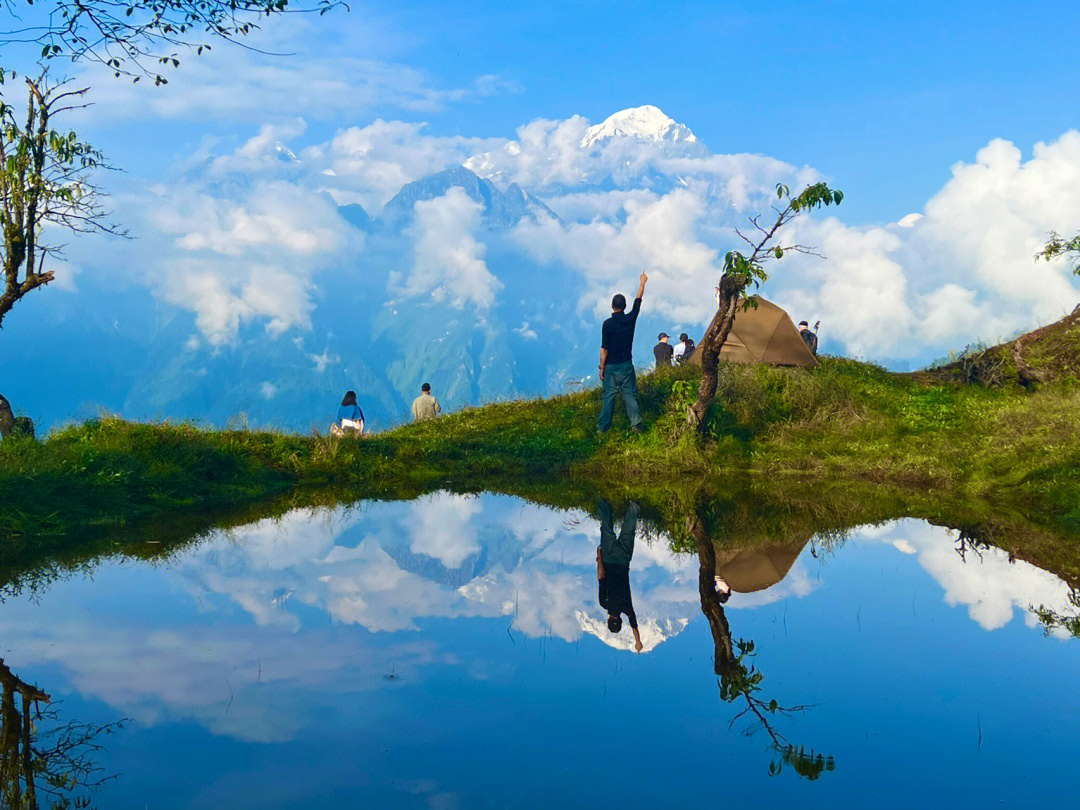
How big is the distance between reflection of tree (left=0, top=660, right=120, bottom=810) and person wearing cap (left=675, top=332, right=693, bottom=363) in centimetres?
2199

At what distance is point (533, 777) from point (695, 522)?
811 cm

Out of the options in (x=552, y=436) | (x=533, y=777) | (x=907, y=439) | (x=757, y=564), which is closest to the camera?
(x=533, y=777)

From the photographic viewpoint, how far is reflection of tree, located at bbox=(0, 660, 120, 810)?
483 cm

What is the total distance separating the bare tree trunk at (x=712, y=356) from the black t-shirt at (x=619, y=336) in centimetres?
152

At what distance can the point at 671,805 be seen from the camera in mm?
4656

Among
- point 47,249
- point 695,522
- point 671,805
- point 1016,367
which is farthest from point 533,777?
point 1016,367

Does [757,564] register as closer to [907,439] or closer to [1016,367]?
[907,439]

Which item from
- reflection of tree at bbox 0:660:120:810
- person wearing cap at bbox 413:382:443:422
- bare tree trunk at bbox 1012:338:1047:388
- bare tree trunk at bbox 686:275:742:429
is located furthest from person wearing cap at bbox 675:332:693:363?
reflection of tree at bbox 0:660:120:810

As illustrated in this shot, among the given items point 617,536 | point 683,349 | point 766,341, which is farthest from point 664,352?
point 617,536

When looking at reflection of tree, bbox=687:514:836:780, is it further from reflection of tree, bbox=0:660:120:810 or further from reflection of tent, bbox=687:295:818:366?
reflection of tent, bbox=687:295:818:366

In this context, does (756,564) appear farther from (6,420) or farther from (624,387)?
(6,420)

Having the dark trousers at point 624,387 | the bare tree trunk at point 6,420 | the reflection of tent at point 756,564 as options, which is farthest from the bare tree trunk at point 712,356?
the bare tree trunk at point 6,420

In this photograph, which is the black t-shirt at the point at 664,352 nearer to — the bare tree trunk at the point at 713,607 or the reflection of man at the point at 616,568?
the reflection of man at the point at 616,568

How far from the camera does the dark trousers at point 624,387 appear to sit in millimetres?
18938
